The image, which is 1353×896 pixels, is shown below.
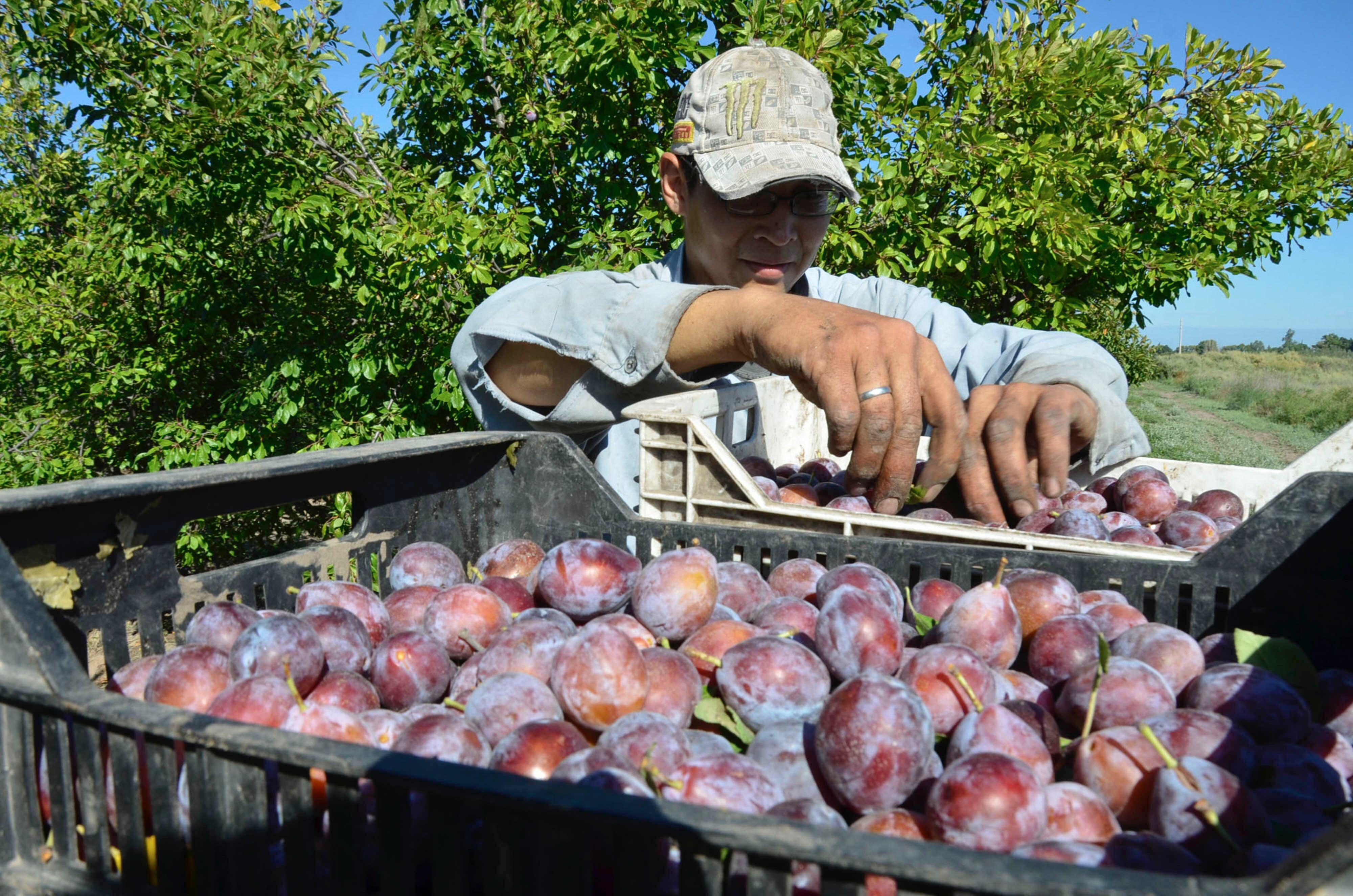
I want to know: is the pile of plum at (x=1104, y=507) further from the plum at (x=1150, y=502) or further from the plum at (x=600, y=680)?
the plum at (x=600, y=680)

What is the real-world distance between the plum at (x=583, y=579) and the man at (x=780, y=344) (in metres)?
0.47

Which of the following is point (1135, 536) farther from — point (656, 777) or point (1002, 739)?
point (656, 777)

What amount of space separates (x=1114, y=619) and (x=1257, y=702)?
0.25 metres

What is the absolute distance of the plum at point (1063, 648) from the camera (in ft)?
3.64

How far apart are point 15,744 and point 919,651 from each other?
92 cm

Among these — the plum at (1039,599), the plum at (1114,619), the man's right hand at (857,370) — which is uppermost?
the man's right hand at (857,370)

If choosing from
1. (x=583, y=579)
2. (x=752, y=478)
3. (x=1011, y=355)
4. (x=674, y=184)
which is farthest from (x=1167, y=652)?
(x=674, y=184)

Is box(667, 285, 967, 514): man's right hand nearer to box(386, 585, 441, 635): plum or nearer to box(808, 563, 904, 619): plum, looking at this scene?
box(808, 563, 904, 619): plum

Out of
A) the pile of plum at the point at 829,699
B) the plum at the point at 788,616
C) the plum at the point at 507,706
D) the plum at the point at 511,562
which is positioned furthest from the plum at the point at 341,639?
the plum at the point at 788,616

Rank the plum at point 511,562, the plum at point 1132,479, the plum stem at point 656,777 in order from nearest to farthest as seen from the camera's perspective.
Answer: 1. the plum stem at point 656,777
2. the plum at point 511,562
3. the plum at point 1132,479

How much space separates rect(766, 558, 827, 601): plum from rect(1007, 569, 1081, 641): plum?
28 cm

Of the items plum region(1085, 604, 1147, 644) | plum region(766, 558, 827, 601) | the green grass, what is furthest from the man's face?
the green grass

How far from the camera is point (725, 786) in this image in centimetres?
83

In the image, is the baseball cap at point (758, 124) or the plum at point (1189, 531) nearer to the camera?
the plum at point (1189, 531)
